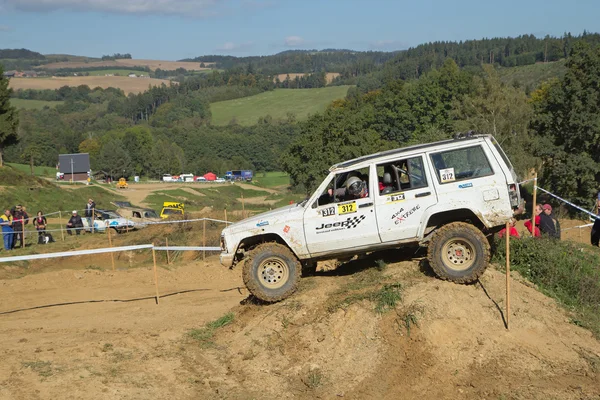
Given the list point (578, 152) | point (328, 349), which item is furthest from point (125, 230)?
point (578, 152)

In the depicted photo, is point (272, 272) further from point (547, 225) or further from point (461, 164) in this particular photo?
point (547, 225)

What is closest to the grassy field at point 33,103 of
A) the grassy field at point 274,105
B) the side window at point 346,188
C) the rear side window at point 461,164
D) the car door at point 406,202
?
the grassy field at point 274,105

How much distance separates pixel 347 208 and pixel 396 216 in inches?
31.0

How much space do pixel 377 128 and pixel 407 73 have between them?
332ft

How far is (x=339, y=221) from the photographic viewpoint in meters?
10.4

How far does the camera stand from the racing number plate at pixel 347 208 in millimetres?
10328

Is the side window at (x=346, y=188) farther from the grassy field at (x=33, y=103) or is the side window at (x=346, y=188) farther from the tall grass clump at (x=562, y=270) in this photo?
the grassy field at (x=33, y=103)

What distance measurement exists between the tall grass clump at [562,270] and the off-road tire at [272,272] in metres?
3.43

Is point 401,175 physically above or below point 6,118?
below

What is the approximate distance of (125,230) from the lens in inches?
1121

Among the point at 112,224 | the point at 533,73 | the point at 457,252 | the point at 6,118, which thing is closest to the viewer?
the point at 457,252

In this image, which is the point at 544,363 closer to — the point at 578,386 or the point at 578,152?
the point at 578,386

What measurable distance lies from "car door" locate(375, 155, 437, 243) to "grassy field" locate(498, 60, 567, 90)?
127364mm

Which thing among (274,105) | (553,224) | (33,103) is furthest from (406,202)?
(33,103)
